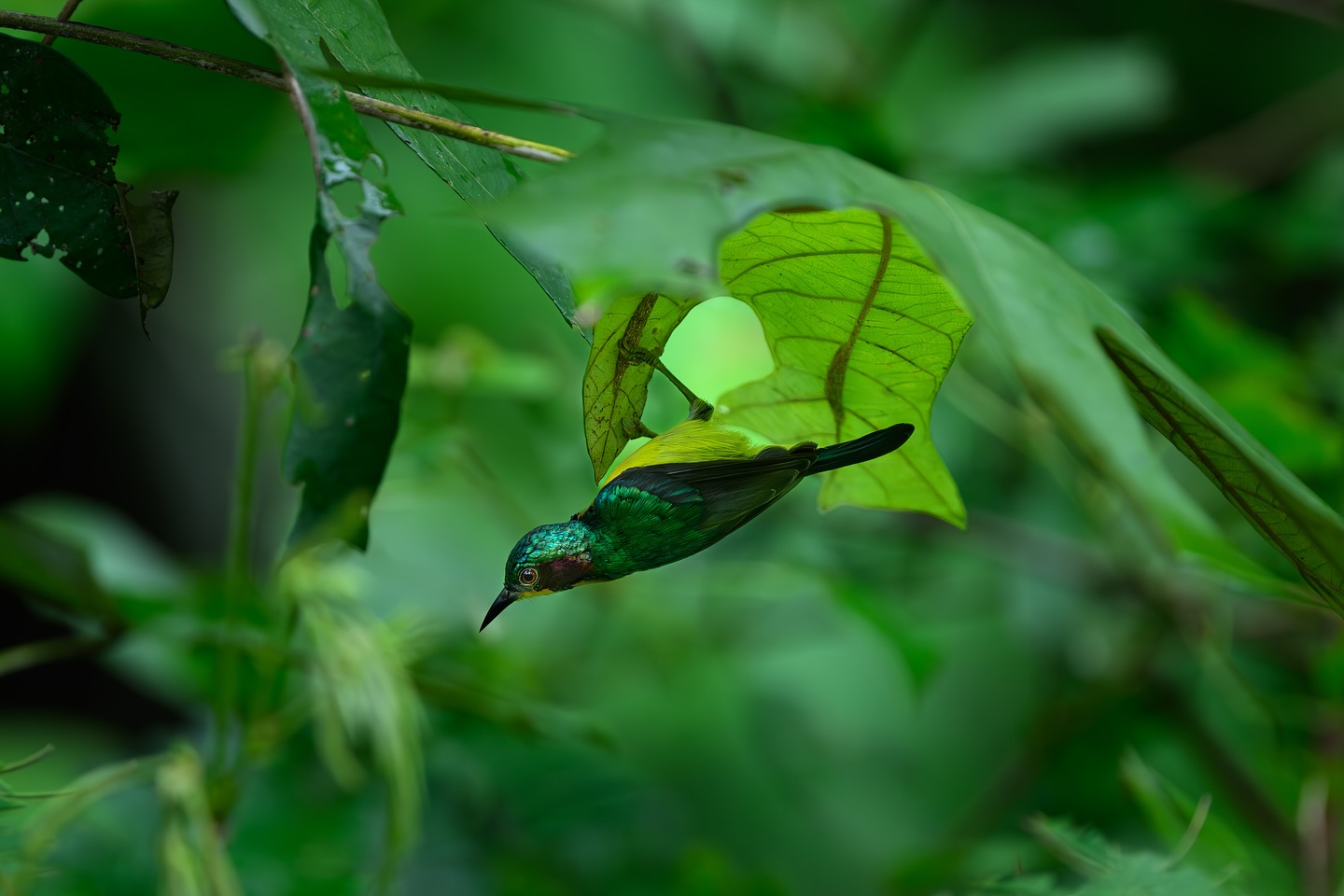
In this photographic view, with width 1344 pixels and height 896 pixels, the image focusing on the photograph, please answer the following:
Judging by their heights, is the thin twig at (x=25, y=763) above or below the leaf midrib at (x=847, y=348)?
below

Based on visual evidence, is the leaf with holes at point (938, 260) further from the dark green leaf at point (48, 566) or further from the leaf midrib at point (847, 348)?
the dark green leaf at point (48, 566)

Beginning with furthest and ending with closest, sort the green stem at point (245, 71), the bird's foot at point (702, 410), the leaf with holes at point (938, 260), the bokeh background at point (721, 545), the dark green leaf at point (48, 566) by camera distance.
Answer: the bokeh background at point (721, 545), the dark green leaf at point (48, 566), the bird's foot at point (702, 410), the green stem at point (245, 71), the leaf with holes at point (938, 260)

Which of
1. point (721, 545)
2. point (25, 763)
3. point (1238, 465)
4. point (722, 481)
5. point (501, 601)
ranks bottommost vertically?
point (721, 545)

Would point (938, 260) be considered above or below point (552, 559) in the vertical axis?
above

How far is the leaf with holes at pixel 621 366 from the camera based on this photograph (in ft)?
1.31

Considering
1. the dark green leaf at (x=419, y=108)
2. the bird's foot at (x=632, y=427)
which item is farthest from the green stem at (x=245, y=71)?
the bird's foot at (x=632, y=427)

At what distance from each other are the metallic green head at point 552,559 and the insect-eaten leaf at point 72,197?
7.0 inches

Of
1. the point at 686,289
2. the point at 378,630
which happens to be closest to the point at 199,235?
the point at 378,630

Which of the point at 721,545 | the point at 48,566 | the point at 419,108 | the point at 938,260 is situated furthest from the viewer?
the point at 721,545

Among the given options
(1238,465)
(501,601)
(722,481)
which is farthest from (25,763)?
(1238,465)

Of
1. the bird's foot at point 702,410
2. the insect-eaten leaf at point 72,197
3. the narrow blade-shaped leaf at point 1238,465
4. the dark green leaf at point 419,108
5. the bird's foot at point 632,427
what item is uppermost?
the narrow blade-shaped leaf at point 1238,465

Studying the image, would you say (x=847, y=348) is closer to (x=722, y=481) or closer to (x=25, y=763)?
(x=722, y=481)

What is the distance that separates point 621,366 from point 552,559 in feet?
0.28

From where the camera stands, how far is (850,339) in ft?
1.36
